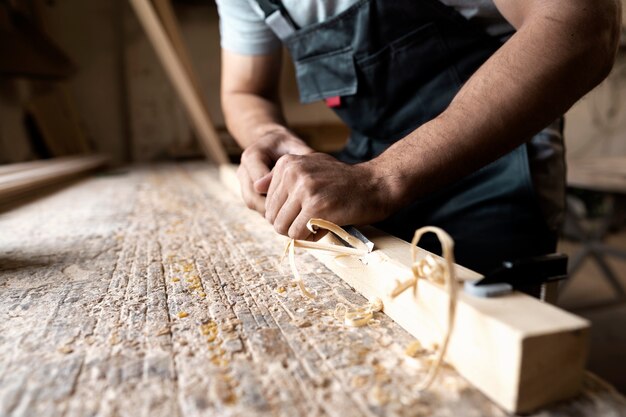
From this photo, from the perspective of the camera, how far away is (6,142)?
2.72 m

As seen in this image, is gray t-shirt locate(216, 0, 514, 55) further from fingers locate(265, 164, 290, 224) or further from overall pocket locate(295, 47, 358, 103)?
fingers locate(265, 164, 290, 224)

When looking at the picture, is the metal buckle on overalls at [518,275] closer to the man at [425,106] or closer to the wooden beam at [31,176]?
the man at [425,106]

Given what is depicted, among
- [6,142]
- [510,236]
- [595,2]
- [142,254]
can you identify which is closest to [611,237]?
[510,236]

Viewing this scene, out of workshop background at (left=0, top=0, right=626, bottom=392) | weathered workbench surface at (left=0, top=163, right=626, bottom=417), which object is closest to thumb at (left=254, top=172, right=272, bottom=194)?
weathered workbench surface at (left=0, top=163, right=626, bottom=417)

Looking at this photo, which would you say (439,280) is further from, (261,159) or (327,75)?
(327,75)

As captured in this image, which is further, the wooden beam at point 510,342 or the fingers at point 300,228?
the fingers at point 300,228

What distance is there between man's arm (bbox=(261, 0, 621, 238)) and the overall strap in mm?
511

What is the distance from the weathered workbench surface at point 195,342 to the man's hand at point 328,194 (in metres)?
0.09

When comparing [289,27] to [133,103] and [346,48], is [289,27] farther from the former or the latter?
[133,103]

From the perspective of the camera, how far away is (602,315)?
269cm

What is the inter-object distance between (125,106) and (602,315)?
392 cm

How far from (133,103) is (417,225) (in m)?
3.59

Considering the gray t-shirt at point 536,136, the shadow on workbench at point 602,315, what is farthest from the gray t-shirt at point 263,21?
the shadow on workbench at point 602,315

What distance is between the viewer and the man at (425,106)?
64 centimetres
